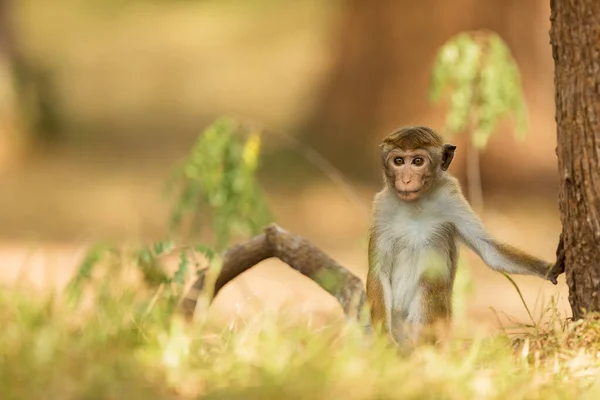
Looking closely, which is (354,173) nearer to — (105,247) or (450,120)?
(450,120)

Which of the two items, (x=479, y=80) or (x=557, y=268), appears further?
(x=479, y=80)

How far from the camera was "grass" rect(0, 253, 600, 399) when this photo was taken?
3.82 meters

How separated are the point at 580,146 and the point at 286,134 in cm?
630

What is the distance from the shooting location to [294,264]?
20.3 ft

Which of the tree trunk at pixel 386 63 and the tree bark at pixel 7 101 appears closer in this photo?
the tree trunk at pixel 386 63

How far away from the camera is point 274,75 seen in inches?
997

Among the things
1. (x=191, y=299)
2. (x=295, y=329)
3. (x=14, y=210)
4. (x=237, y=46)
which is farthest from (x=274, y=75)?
(x=295, y=329)

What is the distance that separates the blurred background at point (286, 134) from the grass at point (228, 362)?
1.68 metres

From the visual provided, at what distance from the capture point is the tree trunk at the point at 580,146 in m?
5.46

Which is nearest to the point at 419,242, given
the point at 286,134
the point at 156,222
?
the point at 286,134

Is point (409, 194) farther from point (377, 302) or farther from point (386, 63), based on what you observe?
point (386, 63)

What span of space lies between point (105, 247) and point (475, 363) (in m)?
2.56

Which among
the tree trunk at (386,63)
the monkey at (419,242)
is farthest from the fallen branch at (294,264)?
the tree trunk at (386,63)

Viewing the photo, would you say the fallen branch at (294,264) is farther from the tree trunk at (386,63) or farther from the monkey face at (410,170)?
the tree trunk at (386,63)
